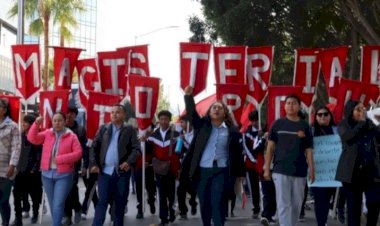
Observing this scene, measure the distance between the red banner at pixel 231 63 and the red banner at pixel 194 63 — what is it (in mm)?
223

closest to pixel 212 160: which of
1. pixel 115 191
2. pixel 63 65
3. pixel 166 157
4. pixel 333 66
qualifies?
pixel 115 191

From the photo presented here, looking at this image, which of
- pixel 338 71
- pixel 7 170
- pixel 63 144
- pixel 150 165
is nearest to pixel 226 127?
pixel 63 144

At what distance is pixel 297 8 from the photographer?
1716 centimetres

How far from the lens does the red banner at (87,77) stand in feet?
41.4

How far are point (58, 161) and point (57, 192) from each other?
15.3 inches

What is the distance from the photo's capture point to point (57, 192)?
8445 mm

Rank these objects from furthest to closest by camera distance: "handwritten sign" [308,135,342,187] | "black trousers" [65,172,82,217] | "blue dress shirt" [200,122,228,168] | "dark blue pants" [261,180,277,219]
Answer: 1. "black trousers" [65,172,82,217]
2. "dark blue pants" [261,180,277,219]
3. "handwritten sign" [308,135,342,187]
4. "blue dress shirt" [200,122,228,168]

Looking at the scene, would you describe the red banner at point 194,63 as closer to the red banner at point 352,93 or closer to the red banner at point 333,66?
the red banner at point 333,66

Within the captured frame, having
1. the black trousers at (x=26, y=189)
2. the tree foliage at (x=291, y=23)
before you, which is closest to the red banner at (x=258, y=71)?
the tree foliage at (x=291, y=23)

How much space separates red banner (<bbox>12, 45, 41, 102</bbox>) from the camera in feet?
38.3

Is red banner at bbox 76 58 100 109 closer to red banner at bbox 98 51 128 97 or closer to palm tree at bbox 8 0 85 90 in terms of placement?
red banner at bbox 98 51 128 97

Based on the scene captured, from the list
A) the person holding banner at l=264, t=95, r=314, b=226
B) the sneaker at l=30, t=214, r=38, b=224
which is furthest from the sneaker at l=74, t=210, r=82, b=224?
the person holding banner at l=264, t=95, r=314, b=226

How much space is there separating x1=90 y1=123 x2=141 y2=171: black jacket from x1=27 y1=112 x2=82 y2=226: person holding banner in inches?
11.0

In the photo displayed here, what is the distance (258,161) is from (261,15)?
6866 millimetres
